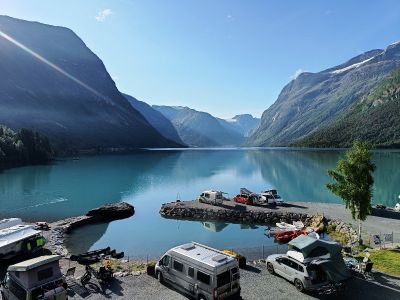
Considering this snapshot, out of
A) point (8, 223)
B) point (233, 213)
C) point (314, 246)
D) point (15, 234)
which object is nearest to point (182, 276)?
point (314, 246)

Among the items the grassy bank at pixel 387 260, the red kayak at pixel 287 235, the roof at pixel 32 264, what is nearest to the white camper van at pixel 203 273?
the roof at pixel 32 264

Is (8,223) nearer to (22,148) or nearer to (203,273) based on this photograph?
(203,273)

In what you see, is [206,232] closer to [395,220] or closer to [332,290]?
[395,220]

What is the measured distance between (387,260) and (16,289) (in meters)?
→ 26.5

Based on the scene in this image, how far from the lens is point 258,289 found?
2386 centimetres

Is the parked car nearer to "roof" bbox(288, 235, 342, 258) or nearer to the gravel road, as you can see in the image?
the gravel road

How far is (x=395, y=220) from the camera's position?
46125 millimetres

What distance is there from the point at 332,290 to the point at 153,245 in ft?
83.9

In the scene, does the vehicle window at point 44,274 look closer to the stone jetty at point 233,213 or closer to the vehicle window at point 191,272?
the vehicle window at point 191,272

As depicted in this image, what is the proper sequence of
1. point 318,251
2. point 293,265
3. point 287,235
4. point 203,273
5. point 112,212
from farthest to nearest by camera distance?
1. point 112,212
2. point 287,235
3. point 293,265
4. point 318,251
5. point 203,273

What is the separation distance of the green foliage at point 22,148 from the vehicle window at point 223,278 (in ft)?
482

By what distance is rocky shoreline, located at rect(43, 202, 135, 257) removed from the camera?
1496 inches

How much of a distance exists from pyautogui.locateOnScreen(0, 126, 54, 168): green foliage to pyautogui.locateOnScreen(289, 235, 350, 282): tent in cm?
14744

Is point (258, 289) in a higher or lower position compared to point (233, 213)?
higher
